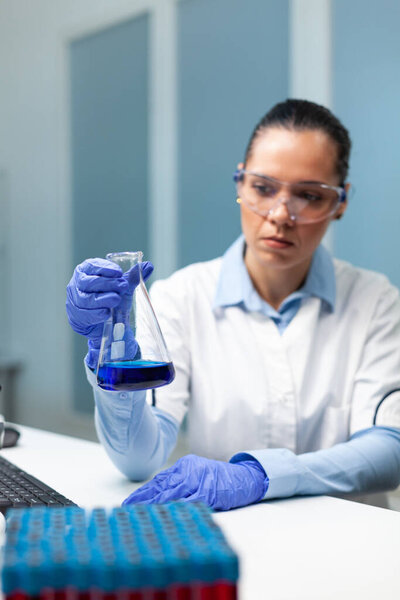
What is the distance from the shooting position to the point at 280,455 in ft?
4.00

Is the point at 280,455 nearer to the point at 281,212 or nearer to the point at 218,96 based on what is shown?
the point at 281,212

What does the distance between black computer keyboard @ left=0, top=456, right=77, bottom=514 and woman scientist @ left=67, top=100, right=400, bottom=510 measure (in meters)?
0.28

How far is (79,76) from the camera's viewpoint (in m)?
4.02

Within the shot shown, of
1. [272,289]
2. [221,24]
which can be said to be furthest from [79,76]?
[272,289]

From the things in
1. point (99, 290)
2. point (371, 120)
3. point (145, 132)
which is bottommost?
point (99, 290)

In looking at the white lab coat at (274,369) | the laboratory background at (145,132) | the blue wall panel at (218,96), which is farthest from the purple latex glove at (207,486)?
the blue wall panel at (218,96)

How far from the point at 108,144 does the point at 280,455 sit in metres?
2.99

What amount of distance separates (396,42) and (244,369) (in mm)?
1646

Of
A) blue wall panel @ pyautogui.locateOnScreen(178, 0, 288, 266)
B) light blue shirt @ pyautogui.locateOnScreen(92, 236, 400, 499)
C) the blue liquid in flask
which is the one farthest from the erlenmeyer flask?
blue wall panel @ pyautogui.locateOnScreen(178, 0, 288, 266)

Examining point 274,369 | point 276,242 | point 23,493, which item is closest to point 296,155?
point 276,242

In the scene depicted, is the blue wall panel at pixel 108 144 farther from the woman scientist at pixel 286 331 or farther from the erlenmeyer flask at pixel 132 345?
the erlenmeyer flask at pixel 132 345

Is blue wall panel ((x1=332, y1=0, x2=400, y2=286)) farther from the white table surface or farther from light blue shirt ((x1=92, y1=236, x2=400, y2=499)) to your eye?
the white table surface

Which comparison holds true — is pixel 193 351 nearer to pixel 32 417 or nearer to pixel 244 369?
pixel 244 369

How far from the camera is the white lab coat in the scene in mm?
1606
